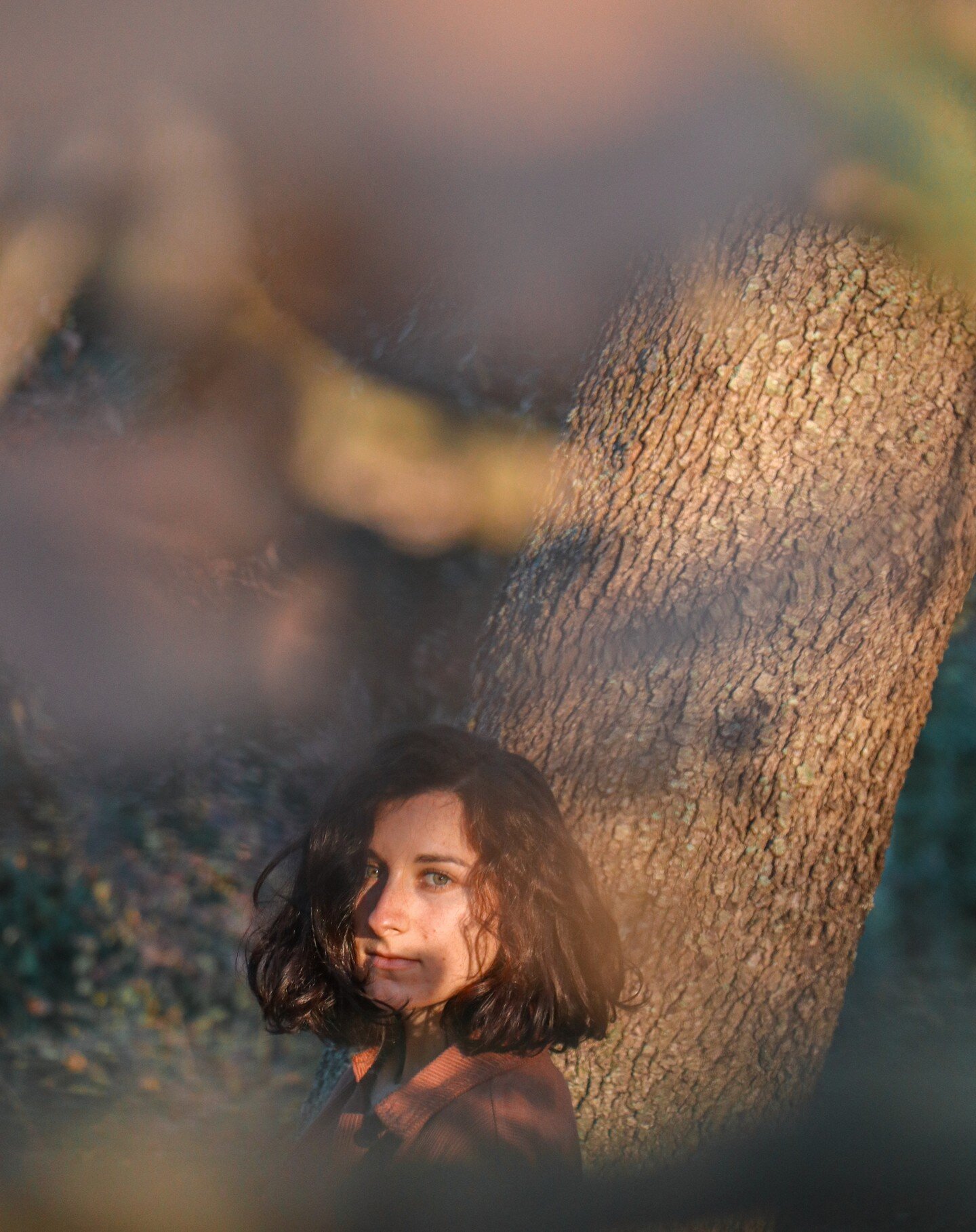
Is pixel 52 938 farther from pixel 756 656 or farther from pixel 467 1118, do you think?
pixel 756 656

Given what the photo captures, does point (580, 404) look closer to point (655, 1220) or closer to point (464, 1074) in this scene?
point (464, 1074)

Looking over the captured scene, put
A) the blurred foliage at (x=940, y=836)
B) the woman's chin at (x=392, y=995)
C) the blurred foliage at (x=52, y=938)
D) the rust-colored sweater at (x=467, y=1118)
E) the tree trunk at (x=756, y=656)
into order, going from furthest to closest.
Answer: the blurred foliage at (x=940, y=836)
the blurred foliage at (x=52, y=938)
the tree trunk at (x=756, y=656)
the woman's chin at (x=392, y=995)
the rust-colored sweater at (x=467, y=1118)

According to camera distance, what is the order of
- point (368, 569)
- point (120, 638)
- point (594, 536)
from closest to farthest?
1. point (594, 536)
2. point (120, 638)
3. point (368, 569)

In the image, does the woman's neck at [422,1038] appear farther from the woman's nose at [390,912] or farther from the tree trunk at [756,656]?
the tree trunk at [756,656]

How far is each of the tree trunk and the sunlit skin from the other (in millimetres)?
375

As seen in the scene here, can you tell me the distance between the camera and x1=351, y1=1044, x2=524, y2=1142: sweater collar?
4.16ft

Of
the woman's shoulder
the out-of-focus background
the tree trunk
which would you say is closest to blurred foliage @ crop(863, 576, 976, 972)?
the out-of-focus background

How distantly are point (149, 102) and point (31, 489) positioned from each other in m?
1.51

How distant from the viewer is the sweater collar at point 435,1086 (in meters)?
1.27

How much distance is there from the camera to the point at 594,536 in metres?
1.77

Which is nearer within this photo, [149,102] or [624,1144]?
[624,1144]

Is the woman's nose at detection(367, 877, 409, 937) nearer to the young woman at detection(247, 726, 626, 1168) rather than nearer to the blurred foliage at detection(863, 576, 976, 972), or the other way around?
the young woman at detection(247, 726, 626, 1168)

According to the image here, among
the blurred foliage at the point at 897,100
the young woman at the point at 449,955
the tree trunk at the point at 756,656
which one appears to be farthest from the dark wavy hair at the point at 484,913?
the blurred foliage at the point at 897,100

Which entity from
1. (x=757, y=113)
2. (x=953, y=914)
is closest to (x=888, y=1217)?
(x=757, y=113)
